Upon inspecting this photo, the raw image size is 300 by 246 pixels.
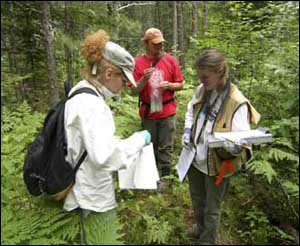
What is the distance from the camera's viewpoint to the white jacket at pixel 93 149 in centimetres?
194

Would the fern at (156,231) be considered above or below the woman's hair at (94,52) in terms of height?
below

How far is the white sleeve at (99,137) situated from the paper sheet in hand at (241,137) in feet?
3.35

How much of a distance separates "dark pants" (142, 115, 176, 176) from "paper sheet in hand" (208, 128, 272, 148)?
6.30 ft

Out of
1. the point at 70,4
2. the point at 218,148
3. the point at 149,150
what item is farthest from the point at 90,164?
the point at 70,4

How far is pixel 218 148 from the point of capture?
2947mm

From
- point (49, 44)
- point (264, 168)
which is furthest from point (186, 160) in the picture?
point (49, 44)

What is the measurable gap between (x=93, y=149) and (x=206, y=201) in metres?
1.90

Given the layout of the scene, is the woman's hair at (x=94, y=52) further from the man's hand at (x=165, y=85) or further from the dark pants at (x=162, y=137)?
the dark pants at (x=162, y=137)

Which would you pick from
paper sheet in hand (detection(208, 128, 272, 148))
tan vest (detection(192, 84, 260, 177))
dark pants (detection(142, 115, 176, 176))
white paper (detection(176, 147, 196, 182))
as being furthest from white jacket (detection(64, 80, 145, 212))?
dark pants (detection(142, 115, 176, 176))

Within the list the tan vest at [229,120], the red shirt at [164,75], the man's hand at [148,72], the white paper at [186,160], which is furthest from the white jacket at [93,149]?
the red shirt at [164,75]

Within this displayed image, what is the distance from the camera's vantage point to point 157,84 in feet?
14.2

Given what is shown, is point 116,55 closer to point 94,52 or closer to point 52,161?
point 94,52

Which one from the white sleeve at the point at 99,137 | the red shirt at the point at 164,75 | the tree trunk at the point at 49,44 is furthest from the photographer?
the tree trunk at the point at 49,44

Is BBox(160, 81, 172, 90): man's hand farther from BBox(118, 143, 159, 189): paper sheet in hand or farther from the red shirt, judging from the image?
BBox(118, 143, 159, 189): paper sheet in hand
